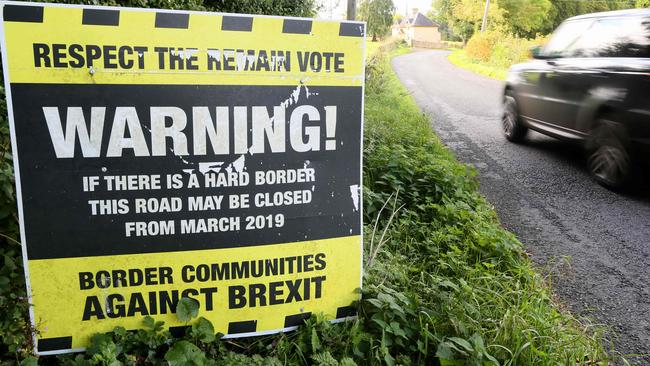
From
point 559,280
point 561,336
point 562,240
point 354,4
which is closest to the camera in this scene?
point 561,336

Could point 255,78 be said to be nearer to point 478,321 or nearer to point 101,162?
point 101,162

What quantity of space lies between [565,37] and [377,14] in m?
15.4

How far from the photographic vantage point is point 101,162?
2037 mm

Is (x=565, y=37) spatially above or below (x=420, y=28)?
below

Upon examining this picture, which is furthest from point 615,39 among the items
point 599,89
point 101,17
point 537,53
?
point 101,17

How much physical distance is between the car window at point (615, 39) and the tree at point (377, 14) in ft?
47.2

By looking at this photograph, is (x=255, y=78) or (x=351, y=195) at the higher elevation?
(x=255, y=78)

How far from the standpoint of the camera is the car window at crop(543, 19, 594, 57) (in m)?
6.77

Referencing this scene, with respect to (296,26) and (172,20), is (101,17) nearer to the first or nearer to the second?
(172,20)

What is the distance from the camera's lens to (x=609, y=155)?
5773 mm

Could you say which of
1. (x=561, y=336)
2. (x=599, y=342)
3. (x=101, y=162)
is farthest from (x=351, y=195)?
(x=599, y=342)

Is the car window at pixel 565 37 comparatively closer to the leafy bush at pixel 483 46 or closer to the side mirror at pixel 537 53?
the side mirror at pixel 537 53

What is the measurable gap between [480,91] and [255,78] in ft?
50.6

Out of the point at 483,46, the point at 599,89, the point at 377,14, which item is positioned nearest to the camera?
the point at 599,89
